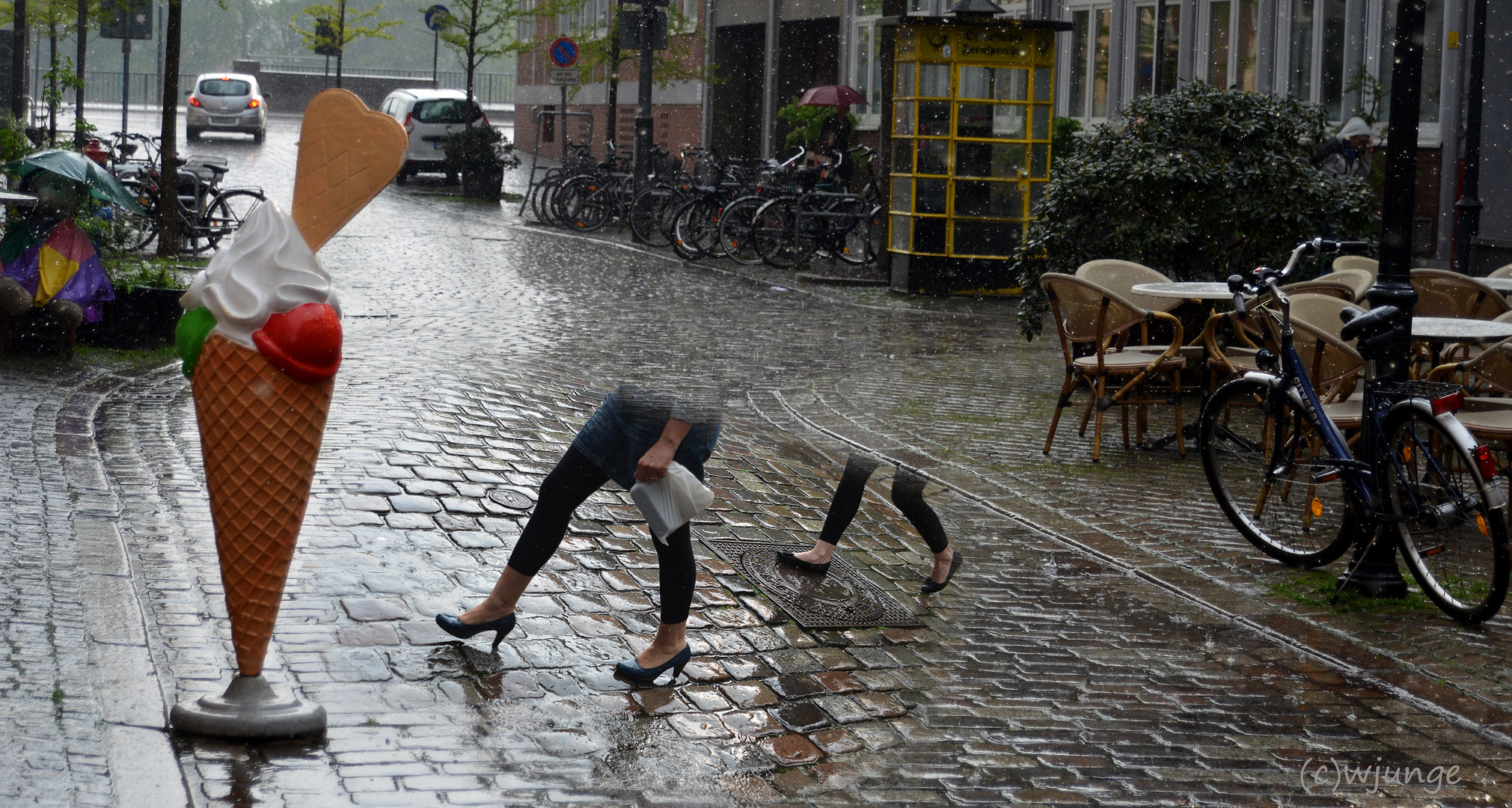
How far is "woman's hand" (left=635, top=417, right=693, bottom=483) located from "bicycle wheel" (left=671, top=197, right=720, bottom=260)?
15.0m

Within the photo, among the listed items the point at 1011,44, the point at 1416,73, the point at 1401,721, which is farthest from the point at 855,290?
the point at 1401,721

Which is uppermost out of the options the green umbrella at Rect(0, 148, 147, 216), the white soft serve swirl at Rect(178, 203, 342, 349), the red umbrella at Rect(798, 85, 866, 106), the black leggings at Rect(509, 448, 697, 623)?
the red umbrella at Rect(798, 85, 866, 106)

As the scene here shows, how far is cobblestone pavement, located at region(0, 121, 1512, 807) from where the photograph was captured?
4.08 metres

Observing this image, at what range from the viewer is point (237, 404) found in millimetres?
4004

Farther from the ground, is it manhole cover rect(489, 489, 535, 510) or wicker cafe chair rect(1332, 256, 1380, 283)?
wicker cafe chair rect(1332, 256, 1380, 283)

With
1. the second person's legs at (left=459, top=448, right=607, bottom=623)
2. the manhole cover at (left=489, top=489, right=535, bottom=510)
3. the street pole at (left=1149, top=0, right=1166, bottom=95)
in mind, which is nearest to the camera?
the second person's legs at (left=459, top=448, right=607, bottom=623)

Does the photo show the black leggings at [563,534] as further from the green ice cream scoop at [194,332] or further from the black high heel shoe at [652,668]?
the green ice cream scoop at [194,332]

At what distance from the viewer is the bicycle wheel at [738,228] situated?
19.1 metres

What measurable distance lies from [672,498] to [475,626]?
80cm

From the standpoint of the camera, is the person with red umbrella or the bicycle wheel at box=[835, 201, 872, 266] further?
the person with red umbrella

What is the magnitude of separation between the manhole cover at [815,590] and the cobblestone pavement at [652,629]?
0.33ft

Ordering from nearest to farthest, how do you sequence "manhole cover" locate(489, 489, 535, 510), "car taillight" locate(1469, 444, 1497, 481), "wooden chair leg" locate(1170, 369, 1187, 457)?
"car taillight" locate(1469, 444, 1497, 481)
"manhole cover" locate(489, 489, 535, 510)
"wooden chair leg" locate(1170, 369, 1187, 457)

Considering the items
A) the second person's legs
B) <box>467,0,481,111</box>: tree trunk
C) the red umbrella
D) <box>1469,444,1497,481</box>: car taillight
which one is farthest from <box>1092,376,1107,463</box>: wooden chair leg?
<box>467,0,481,111</box>: tree trunk

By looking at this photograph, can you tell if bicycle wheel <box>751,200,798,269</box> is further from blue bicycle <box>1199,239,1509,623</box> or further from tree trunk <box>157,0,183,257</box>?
blue bicycle <box>1199,239,1509,623</box>
